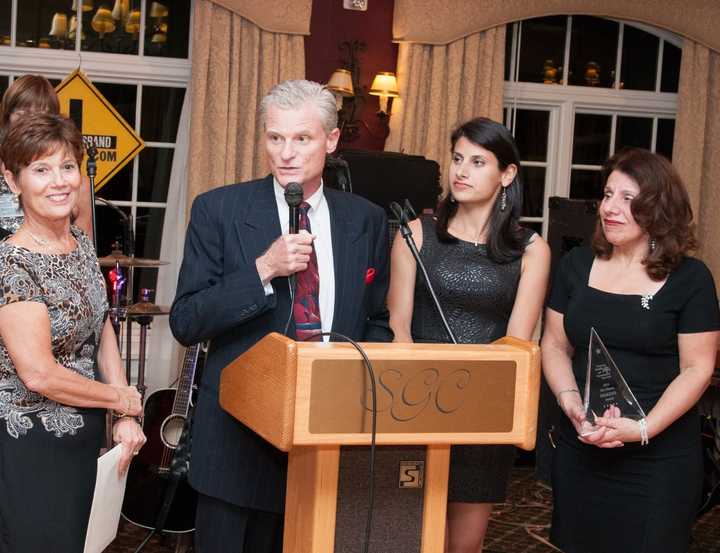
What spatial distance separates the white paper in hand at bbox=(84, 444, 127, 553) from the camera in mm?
2150

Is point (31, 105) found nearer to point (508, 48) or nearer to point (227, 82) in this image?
point (227, 82)

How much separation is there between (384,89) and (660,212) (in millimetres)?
3764

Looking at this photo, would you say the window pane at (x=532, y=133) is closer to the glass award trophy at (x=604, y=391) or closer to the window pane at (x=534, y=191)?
the window pane at (x=534, y=191)

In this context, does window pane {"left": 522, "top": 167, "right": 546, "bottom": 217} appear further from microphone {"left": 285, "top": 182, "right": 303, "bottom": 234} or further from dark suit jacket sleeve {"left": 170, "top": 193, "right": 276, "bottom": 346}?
microphone {"left": 285, "top": 182, "right": 303, "bottom": 234}

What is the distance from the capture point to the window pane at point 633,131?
7113 millimetres

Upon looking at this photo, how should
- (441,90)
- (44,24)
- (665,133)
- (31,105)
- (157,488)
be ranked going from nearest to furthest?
(31,105), (157,488), (44,24), (441,90), (665,133)

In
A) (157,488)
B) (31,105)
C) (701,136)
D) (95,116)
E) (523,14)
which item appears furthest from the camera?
(701,136)

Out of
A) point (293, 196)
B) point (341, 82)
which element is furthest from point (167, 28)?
point (293, 196)

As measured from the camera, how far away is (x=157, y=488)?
4.20 metres

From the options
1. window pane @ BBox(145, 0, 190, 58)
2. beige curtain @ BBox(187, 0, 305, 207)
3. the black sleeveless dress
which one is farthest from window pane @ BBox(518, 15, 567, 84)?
the black sleeveless dress

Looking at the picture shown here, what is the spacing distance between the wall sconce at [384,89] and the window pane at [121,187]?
1.58m

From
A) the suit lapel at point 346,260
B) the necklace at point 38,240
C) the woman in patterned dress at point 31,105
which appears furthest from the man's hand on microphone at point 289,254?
the woman in patterned dress at point 31,105

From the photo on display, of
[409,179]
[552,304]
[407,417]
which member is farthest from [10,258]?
[409,179]

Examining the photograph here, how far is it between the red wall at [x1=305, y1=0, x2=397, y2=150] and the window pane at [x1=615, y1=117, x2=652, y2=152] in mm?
1799
